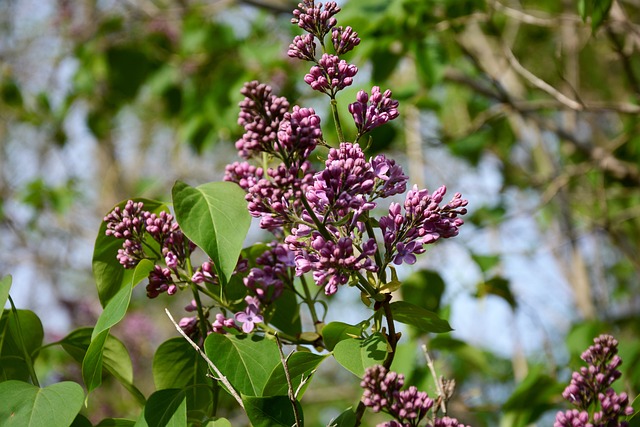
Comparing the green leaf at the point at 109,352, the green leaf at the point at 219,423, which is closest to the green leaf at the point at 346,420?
the green leaf at the point at 219,423

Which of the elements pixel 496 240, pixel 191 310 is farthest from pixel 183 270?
pixel 496 240

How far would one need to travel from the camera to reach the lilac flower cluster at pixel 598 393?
71 cm

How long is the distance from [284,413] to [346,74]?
0.39 meters

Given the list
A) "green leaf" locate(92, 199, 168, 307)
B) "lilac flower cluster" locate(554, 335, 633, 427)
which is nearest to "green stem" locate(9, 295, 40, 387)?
"green leaf" locate(92, 199, 168, 307)

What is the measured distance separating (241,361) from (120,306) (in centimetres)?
16

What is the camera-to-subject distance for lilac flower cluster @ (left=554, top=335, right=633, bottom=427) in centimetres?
71

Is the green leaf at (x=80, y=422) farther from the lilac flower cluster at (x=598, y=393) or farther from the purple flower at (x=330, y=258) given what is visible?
the lilac flower cluster at (x=598, y=393)

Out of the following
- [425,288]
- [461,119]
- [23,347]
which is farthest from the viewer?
[461,119]

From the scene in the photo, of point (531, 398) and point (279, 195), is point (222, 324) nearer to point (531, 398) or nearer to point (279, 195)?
point (279, 195)

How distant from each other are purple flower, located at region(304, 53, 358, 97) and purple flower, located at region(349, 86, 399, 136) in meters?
0.03

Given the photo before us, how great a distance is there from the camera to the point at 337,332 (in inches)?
34.0

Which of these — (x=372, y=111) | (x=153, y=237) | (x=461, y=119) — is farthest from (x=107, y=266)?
(x=461, y=119)

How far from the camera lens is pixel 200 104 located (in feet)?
10.6

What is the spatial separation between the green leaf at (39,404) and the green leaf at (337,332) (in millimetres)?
289
